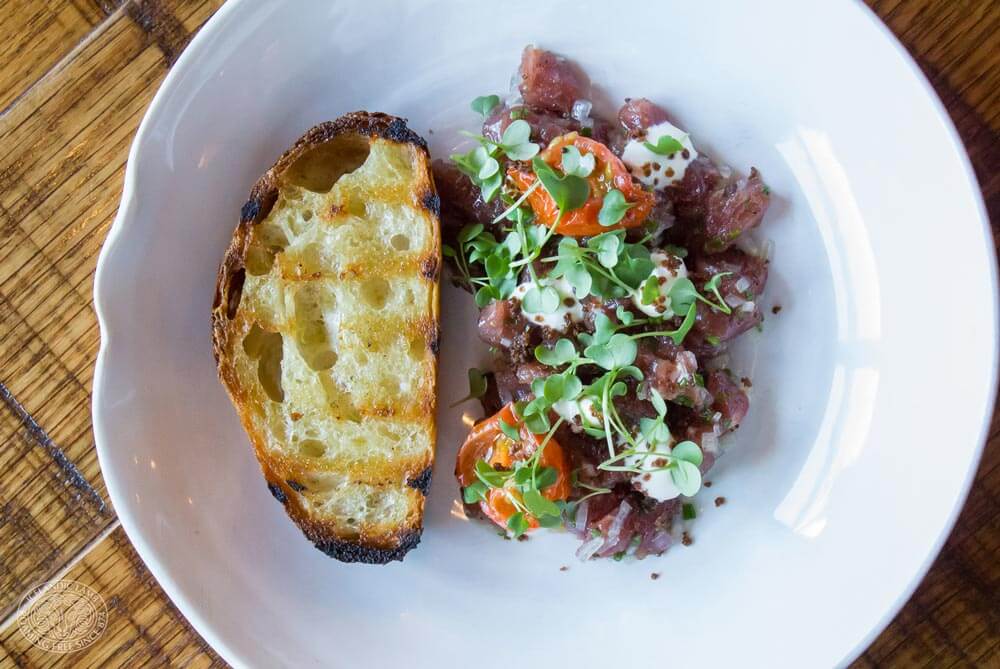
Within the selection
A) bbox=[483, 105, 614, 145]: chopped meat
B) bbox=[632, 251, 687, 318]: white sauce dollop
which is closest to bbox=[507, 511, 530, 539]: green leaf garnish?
bbox=[632, 251, 687, 318]: white sauce dollop

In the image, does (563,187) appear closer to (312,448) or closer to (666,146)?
(666,146)

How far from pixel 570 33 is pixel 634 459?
1225 mm

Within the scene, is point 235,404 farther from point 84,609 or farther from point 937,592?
point 937,592

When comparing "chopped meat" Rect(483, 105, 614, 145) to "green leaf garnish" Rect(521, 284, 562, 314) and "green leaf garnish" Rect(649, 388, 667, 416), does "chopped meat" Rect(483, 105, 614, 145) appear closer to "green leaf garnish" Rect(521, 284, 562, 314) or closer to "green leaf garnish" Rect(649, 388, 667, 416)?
"green leaf garnish" Rect(521, 284, 562, 314)

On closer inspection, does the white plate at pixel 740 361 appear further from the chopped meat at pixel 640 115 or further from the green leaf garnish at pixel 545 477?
the green leaf garnish at pixel 545 477

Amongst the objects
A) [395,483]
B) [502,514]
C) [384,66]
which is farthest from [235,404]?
[384,66]

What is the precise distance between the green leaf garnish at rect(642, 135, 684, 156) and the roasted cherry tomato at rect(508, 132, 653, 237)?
0.31 ft

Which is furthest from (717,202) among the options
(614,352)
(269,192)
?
(269,192)

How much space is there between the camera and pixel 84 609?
2.45 m

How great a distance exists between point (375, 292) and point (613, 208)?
28.1 inches

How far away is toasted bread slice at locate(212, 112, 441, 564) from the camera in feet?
7.21

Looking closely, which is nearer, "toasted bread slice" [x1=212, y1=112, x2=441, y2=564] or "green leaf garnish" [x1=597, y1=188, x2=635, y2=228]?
"green leaf garnish" [x1=597, y1=188, x2=635, y2=228]

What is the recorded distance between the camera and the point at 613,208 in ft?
6.61

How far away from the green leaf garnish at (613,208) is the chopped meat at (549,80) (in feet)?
1.26
